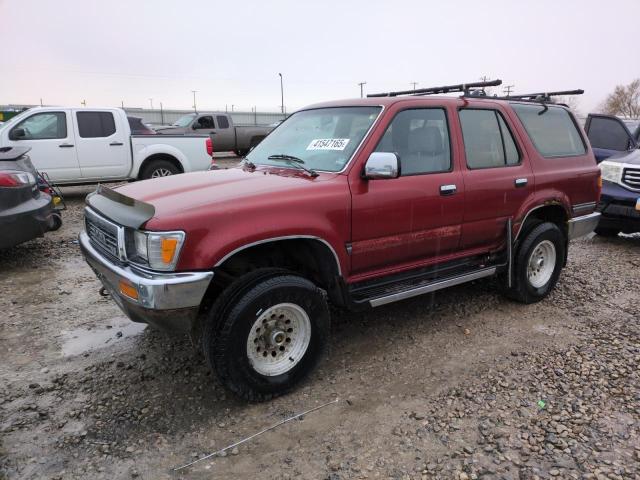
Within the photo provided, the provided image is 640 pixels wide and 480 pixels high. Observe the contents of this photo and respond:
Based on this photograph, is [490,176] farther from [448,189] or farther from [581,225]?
[581,225]

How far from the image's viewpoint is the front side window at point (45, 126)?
362 inches

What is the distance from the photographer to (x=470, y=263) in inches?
168

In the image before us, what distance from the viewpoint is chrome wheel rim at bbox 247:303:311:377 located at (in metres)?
3.11

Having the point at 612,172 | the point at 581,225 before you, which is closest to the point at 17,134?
the point at 581,225

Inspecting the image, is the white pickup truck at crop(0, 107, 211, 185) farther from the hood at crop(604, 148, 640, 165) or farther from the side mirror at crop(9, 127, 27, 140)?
the hood at crop(604, 148, 640, 165)

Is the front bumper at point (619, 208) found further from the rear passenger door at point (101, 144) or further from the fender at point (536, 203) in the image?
the rear passenger door at point (101, 144)

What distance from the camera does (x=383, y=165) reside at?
10.6 ft

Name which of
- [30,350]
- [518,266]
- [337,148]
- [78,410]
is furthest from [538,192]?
[30,350]

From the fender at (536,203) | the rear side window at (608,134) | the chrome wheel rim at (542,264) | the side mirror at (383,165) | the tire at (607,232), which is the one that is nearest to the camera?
the side mirror at (383,165)

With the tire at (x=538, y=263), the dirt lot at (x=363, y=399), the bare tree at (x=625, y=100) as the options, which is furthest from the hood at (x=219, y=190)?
the bare tree at (x=625, y=100)

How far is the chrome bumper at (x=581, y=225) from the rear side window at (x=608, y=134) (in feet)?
13.4

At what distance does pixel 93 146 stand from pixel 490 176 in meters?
8.33

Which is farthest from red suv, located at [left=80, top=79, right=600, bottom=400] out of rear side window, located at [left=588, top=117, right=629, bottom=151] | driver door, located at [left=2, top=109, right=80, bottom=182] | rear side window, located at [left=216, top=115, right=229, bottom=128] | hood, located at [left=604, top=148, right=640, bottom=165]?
rear side window, located at [left=216, top=115, right=229, bottom=128]

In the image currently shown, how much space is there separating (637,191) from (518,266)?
147 inches
